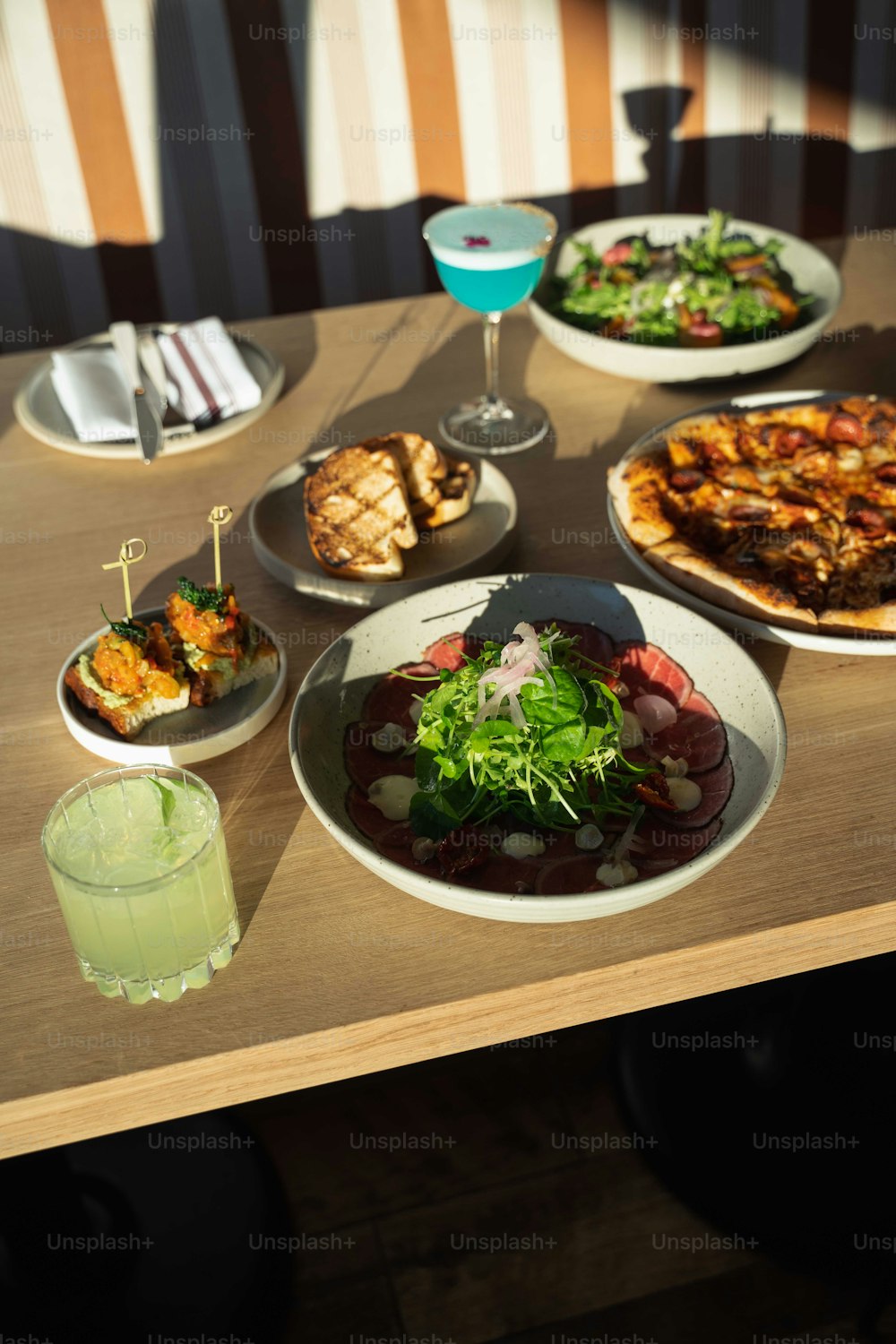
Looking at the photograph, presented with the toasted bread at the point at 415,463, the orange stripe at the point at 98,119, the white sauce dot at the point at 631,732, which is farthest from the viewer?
the orange stripe at the point at 98,119

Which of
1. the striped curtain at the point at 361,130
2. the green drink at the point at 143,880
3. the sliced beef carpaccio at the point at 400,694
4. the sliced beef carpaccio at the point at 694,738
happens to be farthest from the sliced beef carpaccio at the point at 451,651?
the striped curtain at the point at 361,130

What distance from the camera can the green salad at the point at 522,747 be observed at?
3.73 ft

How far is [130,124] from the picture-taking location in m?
2.71

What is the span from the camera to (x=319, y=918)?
114 cm

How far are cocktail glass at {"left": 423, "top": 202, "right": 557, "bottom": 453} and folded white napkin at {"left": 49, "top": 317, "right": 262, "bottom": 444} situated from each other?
1.14 ft

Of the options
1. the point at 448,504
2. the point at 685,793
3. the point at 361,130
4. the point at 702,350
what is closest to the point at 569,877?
the point at 685,793

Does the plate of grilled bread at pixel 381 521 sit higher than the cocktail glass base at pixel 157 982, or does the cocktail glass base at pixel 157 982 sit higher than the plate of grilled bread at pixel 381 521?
the plate of grilled bread at pixel 381 521

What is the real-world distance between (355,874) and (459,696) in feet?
0.68

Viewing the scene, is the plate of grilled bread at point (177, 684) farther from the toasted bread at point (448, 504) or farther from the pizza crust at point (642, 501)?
the pizza crust at point (642, 501)

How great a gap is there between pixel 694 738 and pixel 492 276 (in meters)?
0.76

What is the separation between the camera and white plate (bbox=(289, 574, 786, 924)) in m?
1.06

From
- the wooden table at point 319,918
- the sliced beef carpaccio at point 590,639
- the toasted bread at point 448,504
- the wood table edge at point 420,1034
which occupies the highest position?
the toasted bread at point 448,504

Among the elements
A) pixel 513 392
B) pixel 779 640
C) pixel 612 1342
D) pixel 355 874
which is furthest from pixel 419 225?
pixel 612 1342

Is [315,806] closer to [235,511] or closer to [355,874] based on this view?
[355,874]
